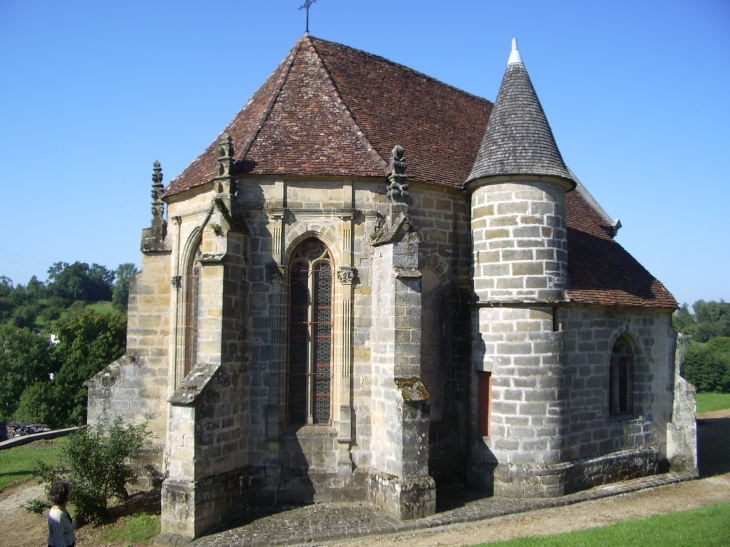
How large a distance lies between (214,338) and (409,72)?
10.6 m

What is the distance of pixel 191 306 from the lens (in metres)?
14.4

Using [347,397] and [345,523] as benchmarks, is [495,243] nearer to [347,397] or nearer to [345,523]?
[347,397]

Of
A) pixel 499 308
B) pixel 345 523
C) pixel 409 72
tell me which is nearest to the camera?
pixel 345 523

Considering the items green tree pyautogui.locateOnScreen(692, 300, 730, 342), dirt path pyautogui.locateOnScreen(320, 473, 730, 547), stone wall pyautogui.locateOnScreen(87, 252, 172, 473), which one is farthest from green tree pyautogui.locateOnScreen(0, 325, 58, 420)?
green tree pyautogui.locateOnScreen(692, 300, 730, 342)

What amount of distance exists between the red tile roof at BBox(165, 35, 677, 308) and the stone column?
208cm

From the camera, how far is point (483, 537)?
10.7 meters

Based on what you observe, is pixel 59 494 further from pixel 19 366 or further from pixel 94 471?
pixel 19 366

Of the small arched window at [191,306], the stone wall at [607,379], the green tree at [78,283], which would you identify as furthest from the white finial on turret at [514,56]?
the green tree at [78,283]

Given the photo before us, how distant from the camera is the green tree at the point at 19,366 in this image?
43.9m

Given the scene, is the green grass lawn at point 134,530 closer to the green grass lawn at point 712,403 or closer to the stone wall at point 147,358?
the stone wall at point 147,358

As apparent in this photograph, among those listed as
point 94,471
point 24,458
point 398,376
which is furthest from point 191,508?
point 24,458

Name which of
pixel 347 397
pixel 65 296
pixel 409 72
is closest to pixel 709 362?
pixel 409 72

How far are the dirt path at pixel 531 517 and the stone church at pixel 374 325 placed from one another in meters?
0.80

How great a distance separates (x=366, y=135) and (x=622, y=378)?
900 cm
